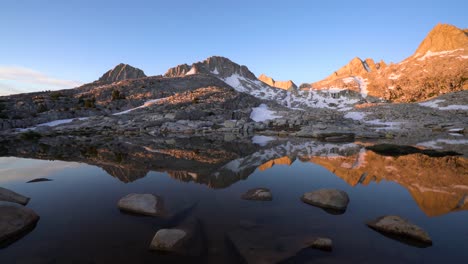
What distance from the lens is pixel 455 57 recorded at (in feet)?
488

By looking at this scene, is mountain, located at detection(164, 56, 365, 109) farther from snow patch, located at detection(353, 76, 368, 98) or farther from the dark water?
the dark water

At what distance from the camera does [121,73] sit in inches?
5674

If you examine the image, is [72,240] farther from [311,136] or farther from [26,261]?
[311,136]

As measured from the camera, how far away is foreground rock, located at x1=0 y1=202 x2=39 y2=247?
22.3 feet

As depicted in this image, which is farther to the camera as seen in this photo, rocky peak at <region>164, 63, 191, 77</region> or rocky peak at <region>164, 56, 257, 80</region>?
rocky peak at <region>164, 56, 257, 80</region>

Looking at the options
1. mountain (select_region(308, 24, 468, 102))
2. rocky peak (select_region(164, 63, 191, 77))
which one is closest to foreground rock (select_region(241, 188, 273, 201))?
mountain (select_region(308, 24, 468, 102))

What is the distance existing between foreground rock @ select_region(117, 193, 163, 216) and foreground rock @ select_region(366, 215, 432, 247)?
→ 24.8 ft

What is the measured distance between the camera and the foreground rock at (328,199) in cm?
926

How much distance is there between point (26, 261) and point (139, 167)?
10.9 metres

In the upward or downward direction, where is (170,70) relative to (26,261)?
upward

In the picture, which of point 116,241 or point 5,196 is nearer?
point 116,241

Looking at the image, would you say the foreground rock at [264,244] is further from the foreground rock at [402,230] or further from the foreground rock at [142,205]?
the foreground rock at [142,205]

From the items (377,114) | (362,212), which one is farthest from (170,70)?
(362,212)

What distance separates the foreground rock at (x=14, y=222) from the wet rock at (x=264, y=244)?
21.0 ft
